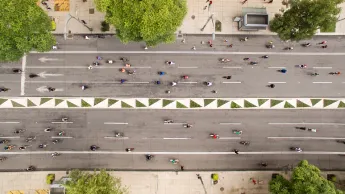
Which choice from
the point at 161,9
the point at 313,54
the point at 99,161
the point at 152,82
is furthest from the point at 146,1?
the point at 313,54

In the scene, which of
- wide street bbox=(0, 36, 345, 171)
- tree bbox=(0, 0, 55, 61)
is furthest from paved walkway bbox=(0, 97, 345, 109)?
tree bbox=(0, 0, 55, 61)

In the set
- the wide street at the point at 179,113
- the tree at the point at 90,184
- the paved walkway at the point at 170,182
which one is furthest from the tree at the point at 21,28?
the paved walkway at the point at 170,182

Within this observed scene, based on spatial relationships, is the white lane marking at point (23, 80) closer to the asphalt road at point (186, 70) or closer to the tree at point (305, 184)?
the asphalt road at point (186, 70)

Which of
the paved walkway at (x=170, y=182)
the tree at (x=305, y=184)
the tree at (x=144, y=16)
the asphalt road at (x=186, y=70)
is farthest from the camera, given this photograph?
the asphalt road at (x=186, y=70)

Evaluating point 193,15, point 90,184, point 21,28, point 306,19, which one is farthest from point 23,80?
point 306,19

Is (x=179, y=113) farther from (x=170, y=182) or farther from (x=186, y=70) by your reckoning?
(x=170, y=182)

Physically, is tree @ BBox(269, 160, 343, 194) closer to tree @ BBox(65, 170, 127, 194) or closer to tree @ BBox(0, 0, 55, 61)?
tree @ BBox(65, 170, 127, 194)
